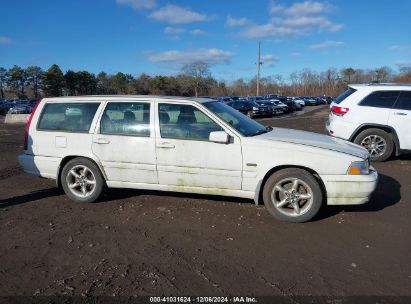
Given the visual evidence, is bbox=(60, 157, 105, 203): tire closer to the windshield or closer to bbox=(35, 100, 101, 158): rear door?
bbox=(35, 100, 101, 158): rear door

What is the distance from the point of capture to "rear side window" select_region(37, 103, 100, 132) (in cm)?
558

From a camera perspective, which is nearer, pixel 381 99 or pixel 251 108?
pixel 381 99

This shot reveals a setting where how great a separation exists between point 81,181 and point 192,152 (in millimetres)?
1898

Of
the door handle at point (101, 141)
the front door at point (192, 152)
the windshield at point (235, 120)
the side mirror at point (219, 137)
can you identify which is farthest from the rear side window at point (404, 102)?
the door handle at point (101, 141)

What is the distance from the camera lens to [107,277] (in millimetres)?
3414

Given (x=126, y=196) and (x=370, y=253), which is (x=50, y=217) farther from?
(x=370, y=253)

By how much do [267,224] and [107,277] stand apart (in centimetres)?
214

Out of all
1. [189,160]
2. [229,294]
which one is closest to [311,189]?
[189,160]

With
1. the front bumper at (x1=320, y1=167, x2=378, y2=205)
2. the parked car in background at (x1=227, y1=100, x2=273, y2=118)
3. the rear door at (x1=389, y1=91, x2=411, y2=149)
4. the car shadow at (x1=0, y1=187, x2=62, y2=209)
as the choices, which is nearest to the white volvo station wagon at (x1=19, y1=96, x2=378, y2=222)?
the front bumper at (x1=320, y1=167, x2=378, y2=205)

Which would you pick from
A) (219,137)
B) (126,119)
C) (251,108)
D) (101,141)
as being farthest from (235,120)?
(251,108)

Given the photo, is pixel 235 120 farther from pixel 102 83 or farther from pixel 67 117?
pixel 102 83

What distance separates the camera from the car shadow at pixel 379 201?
5.12m

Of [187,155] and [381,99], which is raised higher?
[381,99]

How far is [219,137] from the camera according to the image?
15.5 ft
